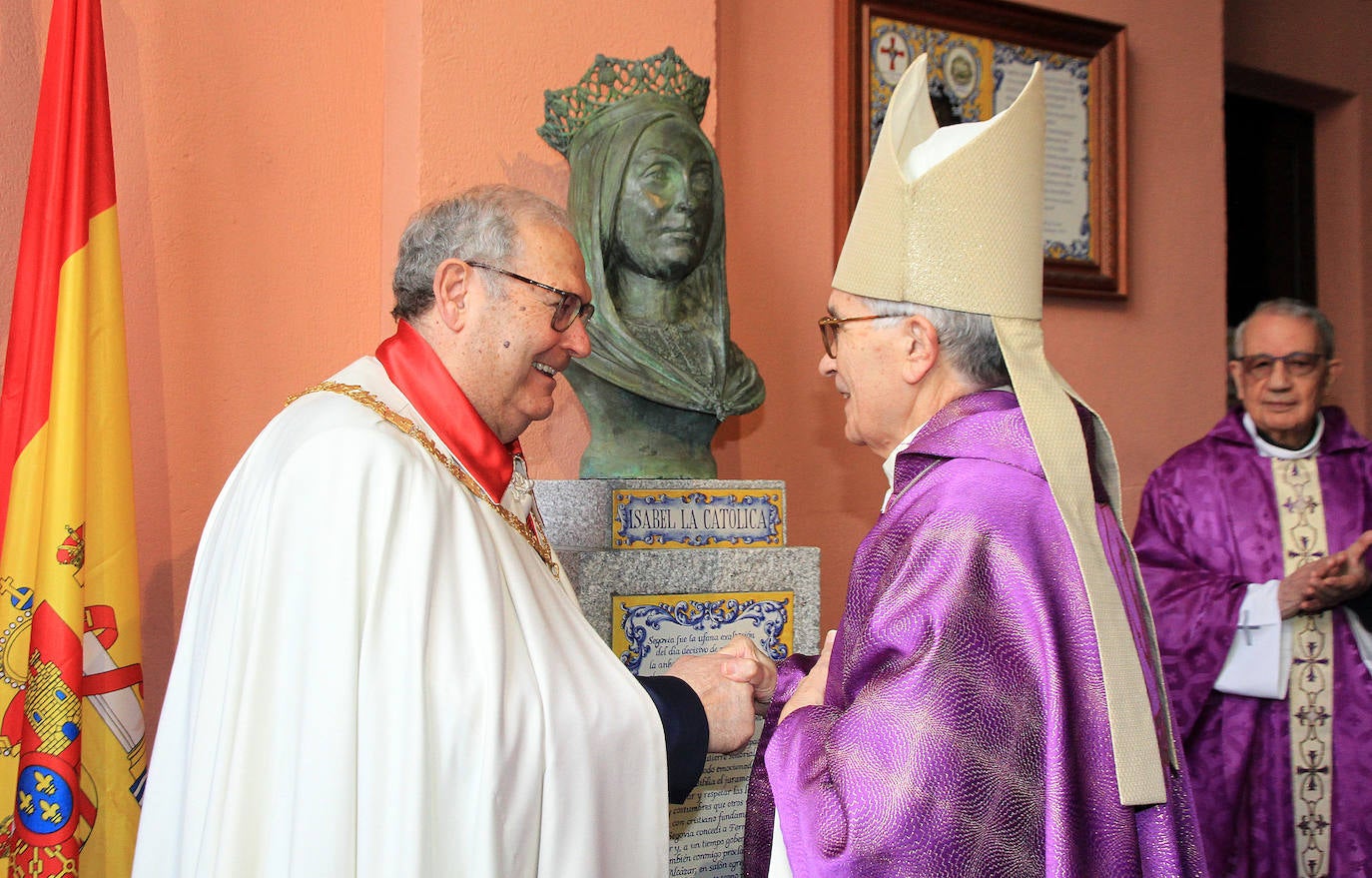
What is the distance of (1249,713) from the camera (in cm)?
323

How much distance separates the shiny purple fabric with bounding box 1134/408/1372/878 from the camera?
10.4 feet

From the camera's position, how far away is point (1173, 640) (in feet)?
10.6

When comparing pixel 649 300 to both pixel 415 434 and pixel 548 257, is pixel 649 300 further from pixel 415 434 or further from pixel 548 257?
pixel 415 434

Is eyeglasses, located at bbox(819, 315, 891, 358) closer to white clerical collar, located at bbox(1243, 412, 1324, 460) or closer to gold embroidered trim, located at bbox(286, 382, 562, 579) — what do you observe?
gold embroidered trim, located at bbox(286, 382, 562, 579)

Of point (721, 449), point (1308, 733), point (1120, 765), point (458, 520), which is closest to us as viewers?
point (1120, 765)

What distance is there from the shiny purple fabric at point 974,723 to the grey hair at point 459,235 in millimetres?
837

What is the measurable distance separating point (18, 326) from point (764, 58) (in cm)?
240

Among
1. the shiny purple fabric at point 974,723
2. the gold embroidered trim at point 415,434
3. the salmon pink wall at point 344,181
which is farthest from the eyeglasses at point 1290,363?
the gold embroidered trim at point 415,434

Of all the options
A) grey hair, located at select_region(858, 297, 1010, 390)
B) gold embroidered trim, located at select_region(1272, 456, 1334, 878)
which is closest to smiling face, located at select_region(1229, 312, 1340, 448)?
gold embroidered trim, located at select_region(1272, 456, 1334, 878)

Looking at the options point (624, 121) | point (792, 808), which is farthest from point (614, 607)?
point (624, 121)

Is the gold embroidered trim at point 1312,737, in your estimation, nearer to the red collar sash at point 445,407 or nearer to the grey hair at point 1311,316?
the grey hair at point 1311,316

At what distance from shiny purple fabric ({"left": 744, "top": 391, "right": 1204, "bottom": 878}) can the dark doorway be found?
4.39 metres

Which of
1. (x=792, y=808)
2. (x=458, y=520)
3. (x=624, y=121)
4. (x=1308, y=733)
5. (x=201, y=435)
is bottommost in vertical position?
(x=1308, y=733)

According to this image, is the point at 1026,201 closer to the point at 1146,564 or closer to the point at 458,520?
the point at 458,520
